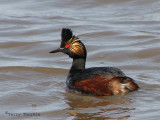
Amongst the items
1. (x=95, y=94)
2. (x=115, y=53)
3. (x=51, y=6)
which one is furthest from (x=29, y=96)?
(x=51, y=6)

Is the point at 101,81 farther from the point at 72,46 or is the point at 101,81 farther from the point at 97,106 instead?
the point at 72,46

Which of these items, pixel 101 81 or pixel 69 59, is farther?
pixel 69 59

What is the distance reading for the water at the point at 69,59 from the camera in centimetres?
714

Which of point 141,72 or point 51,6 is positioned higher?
point 51,6

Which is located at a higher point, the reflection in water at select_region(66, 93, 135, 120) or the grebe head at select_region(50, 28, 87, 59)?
the grebe head at select_region(50, 28, 87, 59)

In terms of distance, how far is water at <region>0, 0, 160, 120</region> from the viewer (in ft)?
23.4

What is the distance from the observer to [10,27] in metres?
13.4

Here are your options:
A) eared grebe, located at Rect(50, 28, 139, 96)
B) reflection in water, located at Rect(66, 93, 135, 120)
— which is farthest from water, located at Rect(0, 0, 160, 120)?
eared grebe, located at Rect(50, 28, 139, 96)

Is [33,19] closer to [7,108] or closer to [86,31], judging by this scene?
[86,31]

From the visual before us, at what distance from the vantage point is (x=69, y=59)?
1043 cm

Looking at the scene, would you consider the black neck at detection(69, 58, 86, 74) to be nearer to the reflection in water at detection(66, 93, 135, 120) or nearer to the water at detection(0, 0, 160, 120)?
the water at detection(0, 0, 160, 120)

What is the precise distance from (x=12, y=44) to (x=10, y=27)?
6.57ft

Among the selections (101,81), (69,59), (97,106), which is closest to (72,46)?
(101,81)

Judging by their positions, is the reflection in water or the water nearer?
the reflection in water
